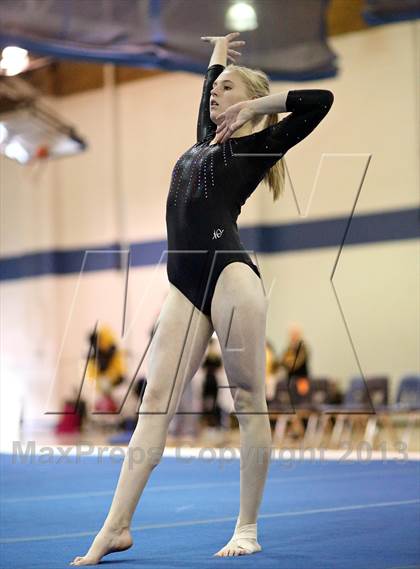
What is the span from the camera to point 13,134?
48.8 ft

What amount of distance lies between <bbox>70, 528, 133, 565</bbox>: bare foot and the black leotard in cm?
77

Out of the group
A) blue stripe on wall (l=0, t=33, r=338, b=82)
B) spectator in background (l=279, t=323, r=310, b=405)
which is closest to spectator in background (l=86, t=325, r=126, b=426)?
spectator in background (l=279, t=323, r=310, b=405)

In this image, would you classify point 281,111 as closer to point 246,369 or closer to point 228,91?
point 228,91

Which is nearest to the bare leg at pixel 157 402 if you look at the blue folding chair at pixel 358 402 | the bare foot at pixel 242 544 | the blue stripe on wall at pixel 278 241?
the bare foot at pixel 242 544

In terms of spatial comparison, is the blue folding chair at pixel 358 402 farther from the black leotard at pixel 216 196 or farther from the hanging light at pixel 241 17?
the black leotard at pixel 216 196

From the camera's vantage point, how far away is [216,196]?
3465 mm

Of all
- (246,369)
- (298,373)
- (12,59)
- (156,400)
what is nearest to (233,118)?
(246,369)

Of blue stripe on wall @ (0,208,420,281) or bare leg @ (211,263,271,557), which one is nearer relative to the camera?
bare leg @ (211,263,271,557)

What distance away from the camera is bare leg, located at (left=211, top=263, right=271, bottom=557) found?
3.41m

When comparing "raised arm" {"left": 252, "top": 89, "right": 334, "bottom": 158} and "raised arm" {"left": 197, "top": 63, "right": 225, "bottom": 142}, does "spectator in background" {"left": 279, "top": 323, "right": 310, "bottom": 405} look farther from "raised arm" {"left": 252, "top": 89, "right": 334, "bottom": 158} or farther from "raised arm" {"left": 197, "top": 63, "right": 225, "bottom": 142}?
"raised arm" {"left": 252, "top": 89, "right": 334, "bottom": 158}

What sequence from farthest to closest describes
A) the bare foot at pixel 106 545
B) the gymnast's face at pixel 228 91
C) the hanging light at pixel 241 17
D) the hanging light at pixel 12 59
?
1. the hanging light at pixel 12 59
2. the hanging light at pixel 241 17
3. the gymnast's face at pixel 228 91
4. the bare foot at pixel 106 545

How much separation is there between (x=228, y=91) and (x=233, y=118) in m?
0.20

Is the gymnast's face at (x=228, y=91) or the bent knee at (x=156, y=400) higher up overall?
the gymnast's face at (x=228, y=91)

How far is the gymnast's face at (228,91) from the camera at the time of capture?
11.7ft
